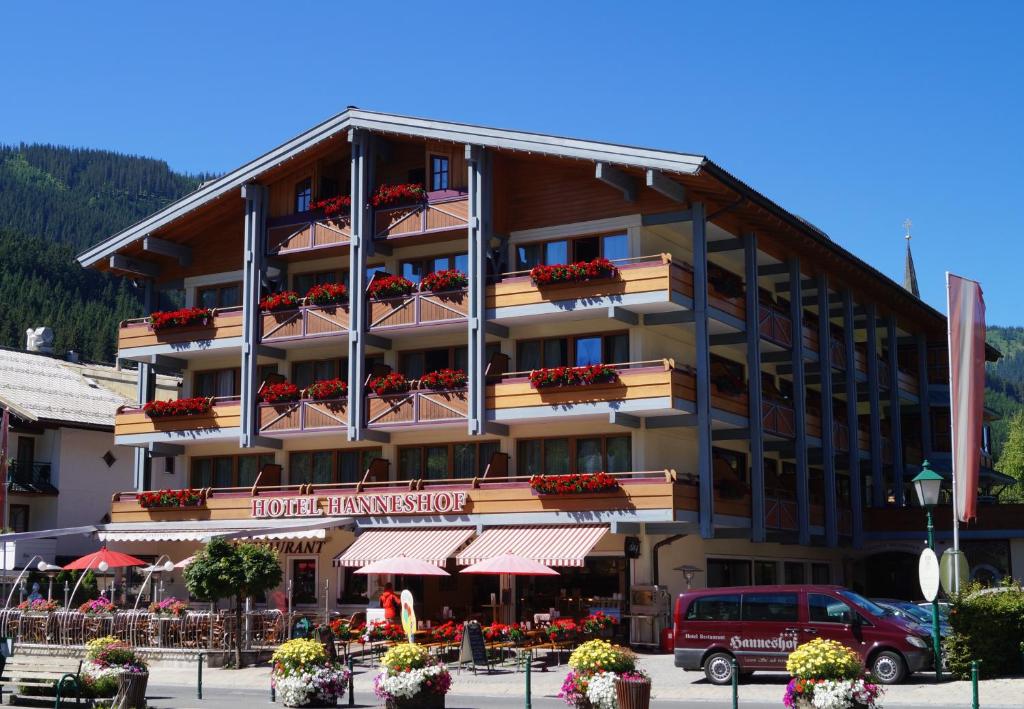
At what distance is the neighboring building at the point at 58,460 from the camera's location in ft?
180

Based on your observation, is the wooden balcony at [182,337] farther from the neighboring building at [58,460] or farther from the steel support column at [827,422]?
the steel support column at [827,422]

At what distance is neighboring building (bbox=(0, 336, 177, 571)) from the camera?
5475cm

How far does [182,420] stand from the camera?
48250 millimetres

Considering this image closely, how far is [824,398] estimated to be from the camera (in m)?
47.9

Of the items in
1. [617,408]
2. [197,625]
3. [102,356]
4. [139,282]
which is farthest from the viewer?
[102,356]

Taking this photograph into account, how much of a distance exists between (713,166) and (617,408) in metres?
7.35

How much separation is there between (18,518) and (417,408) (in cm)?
2114

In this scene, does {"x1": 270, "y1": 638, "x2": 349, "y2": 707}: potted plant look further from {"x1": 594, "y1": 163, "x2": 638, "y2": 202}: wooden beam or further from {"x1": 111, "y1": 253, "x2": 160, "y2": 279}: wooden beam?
{"x1": 111, "y1": 253, "x2": 160, "y2": 279}: wooden beam

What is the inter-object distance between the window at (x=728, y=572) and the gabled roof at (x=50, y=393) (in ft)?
91.8

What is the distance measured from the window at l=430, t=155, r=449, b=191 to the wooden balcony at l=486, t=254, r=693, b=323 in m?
4.45

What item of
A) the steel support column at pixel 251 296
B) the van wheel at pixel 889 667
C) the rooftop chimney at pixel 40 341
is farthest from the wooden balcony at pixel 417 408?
the rooftop chimney at pixel 40 341

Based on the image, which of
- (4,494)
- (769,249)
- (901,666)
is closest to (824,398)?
(769,249)

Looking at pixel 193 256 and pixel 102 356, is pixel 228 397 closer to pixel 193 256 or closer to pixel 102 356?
pixel 193 256

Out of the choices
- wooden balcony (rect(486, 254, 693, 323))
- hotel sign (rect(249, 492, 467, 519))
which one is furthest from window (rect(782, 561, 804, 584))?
hotel sign (rect(249, 492, 467, 519))
